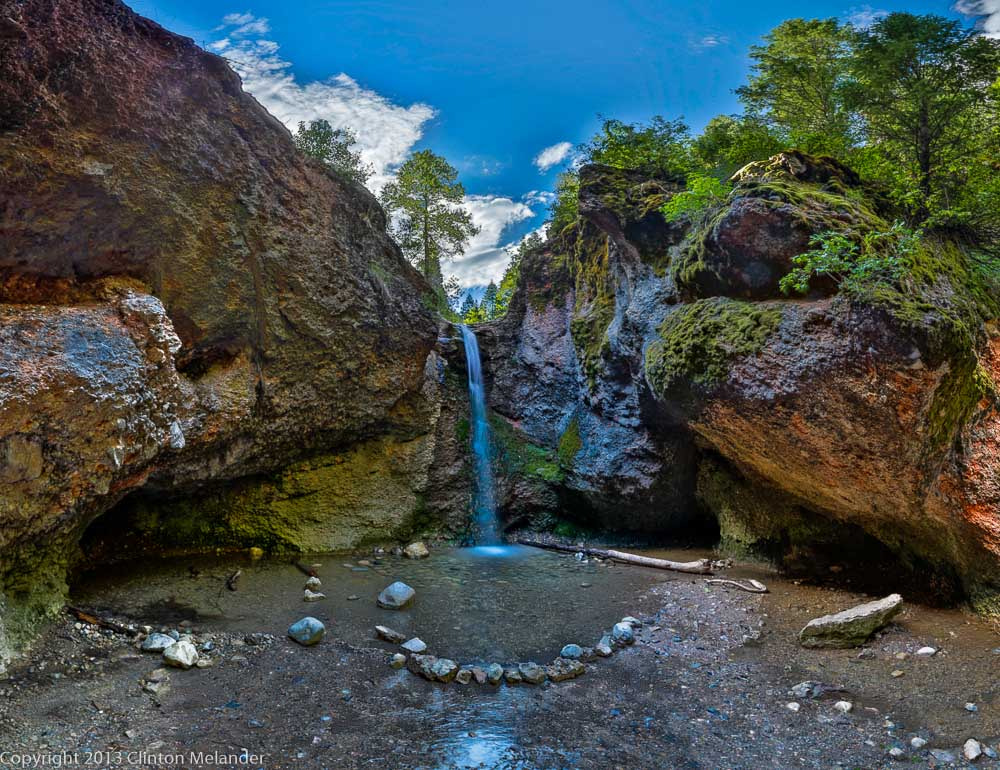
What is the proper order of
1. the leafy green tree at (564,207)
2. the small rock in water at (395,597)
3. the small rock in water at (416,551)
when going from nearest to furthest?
the small rock in water at (395,597)
the small rock in water at (416,551)
the leafy green tree at (564,207)

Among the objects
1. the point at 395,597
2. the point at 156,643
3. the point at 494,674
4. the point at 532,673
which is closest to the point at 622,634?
the point at 532,673

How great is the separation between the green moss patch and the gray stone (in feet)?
14.9

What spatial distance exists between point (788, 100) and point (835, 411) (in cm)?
1057

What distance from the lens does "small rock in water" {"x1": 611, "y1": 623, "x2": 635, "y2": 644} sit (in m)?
5.82

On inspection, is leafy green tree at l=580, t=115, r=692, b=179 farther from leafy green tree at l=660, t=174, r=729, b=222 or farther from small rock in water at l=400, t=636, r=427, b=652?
A: small rock in water at l=400, t=636, r=427, b=652

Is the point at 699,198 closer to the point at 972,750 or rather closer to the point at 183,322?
the point at 972,750

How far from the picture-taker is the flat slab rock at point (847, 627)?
5332 millimetres

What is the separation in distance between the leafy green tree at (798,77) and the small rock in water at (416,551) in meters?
12.5

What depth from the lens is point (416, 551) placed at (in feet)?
32.0

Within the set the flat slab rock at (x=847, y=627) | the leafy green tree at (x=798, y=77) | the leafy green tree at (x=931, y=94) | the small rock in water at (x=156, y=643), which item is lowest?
the small rock in water at (x=156, y=643)

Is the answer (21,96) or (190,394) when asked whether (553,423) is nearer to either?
(190,394)

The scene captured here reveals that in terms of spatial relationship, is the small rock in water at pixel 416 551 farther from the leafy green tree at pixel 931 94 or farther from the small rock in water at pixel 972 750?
the leafy green tree at pixel 931 94

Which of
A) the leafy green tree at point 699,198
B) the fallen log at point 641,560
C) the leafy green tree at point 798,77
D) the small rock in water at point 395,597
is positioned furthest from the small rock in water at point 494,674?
the leafy green tree at point 798,77

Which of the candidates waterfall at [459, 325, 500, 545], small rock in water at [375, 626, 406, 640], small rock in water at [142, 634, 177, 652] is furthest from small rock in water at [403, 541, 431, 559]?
small rock in water at [142, 634, 177, 652]
